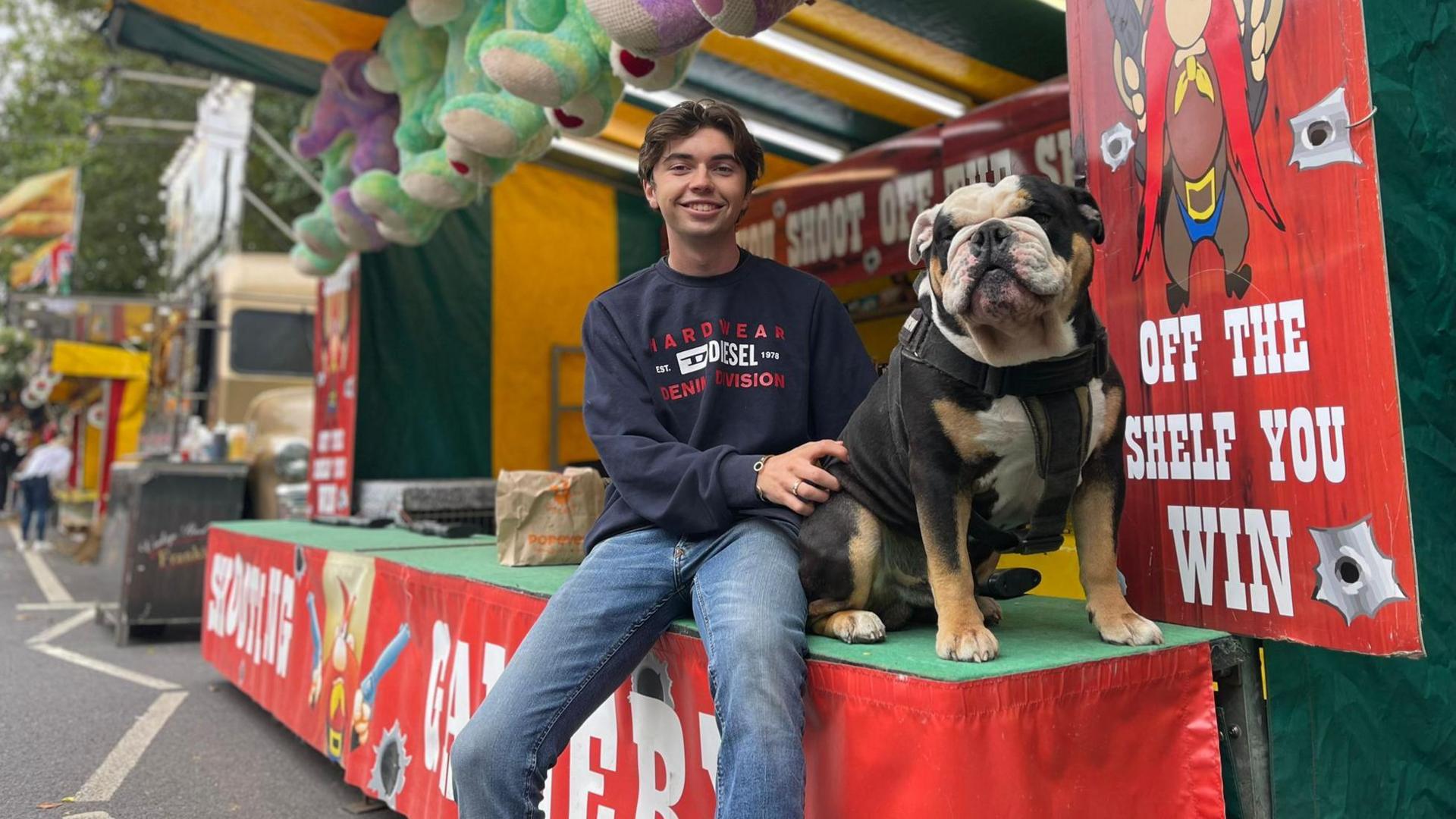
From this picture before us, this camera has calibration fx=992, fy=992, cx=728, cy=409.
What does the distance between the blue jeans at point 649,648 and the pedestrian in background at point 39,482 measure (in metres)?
15.4

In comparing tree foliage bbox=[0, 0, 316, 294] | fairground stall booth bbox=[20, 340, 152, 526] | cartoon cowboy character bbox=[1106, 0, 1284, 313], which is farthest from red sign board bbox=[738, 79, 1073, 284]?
tree foliage bbox=[0, 0, 316, 294]

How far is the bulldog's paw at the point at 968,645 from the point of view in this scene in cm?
168

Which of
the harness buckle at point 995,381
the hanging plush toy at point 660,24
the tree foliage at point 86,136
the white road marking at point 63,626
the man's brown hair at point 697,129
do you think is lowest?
the white road marking at point 63,626

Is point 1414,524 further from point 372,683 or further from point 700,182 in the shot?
point 372,683

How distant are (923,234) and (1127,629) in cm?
83

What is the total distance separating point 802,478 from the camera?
2023mm

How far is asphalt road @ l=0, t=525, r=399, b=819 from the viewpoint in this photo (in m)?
3.55

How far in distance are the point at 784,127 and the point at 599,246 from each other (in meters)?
1.87

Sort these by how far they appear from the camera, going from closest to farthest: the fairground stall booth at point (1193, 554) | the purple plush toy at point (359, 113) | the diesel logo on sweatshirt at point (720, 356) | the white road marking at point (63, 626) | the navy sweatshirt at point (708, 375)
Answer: the fairground stall booth at point (1193, 554), the navy sweatshirt at point (708, 375), the diesel logo on sweatshirt at point (720, 356), the purple plush toy at point (359, 113), the white road marking at point (63, 626)

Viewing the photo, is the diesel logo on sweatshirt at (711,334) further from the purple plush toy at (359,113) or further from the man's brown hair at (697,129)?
the purple plush toy at (359,113)

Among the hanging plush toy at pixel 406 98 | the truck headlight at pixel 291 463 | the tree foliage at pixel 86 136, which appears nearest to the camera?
the hanging plush toy at pixel 406 98

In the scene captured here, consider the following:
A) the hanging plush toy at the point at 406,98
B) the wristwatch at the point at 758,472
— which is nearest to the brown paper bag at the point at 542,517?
the wristwatch at the point at 758,472

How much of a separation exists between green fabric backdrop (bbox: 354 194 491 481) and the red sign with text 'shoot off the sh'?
17.4ft

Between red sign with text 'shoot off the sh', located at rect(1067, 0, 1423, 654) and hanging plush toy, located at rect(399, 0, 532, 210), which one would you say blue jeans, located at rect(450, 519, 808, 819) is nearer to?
red sign with text 'shoot off the sh', located at rect(1067, 0, 1423, 654)
